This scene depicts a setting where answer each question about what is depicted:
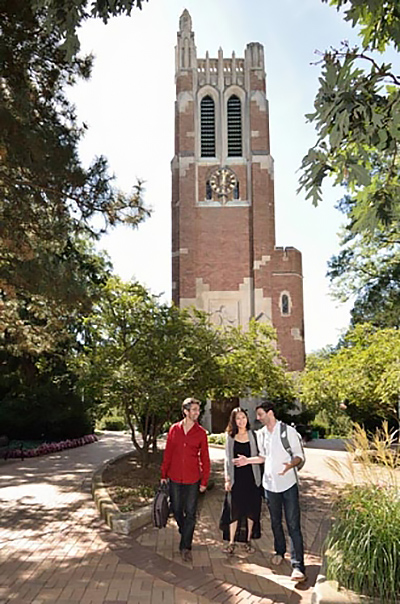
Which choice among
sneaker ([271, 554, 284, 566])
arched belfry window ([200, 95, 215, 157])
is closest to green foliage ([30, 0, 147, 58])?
sneaker ([271, 554, 284, 566])

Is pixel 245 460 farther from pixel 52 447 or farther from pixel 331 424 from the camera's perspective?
pixel 331 424

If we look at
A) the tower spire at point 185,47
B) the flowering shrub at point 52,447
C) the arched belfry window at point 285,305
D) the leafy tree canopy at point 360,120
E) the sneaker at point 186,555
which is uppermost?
the tower spire at point 185,47

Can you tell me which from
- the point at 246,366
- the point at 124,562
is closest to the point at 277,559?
the point at 124,562

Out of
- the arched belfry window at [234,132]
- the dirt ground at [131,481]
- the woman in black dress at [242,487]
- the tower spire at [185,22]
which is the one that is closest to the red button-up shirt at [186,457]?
the woman in black dress at [242,487]

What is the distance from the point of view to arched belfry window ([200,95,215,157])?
37.0 m

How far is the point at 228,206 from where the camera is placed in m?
36.0

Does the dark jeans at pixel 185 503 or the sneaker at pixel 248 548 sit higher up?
the dark jeans at pixel 185 503

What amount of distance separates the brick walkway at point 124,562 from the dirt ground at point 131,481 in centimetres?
54

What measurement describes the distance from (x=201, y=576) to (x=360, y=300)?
63.6 ft

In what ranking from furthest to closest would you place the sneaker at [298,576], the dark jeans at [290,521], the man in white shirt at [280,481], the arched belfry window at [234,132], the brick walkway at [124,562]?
the arched belfry window at [234,132] < the man in white shirt at [280,481] < the dark jeans at [290,521] < the sneaker at [298,576] < the brick walkway at [124,562]

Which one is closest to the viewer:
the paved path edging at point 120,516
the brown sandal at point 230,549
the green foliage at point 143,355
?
the brown sandal at point 230,549

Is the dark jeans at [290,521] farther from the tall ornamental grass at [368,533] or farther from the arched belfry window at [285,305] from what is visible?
the arched belfry window at [285,305]

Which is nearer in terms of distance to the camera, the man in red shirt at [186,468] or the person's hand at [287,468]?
the person's hand at [287,468]

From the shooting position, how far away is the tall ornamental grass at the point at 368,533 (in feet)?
14.7
